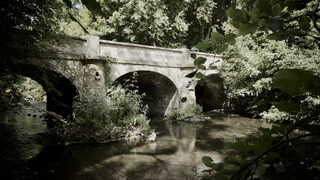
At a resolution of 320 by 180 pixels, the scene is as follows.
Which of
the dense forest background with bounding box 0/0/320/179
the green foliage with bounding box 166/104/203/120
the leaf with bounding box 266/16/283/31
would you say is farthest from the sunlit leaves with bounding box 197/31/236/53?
the green foliage with bounding box 166/104/203/120

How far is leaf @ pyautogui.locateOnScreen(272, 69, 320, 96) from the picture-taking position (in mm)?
441

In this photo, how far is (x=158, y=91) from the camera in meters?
13.2

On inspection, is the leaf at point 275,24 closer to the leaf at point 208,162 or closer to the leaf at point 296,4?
the leaf at point 296,4

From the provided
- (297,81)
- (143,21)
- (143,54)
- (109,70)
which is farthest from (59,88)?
(297,81)

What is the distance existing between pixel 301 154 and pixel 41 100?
24434mm

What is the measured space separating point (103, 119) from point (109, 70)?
2487 mm

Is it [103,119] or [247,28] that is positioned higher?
[247,28]

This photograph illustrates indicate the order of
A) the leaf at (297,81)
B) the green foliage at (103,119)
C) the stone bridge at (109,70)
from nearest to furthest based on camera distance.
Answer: the leaf at (297,81)
the green foliage at (103,119)
the stone bridge at (109,70)

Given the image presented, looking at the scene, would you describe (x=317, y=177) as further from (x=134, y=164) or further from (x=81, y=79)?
(x=81, y=79)

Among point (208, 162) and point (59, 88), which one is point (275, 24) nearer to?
point (208, 162)

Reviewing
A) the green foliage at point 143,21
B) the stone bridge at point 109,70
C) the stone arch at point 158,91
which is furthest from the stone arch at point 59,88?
the green foliage at point 143,21

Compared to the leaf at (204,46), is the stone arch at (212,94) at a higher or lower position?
higher

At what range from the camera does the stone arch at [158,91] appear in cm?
1173

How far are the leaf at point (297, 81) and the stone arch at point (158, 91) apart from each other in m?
10.3
